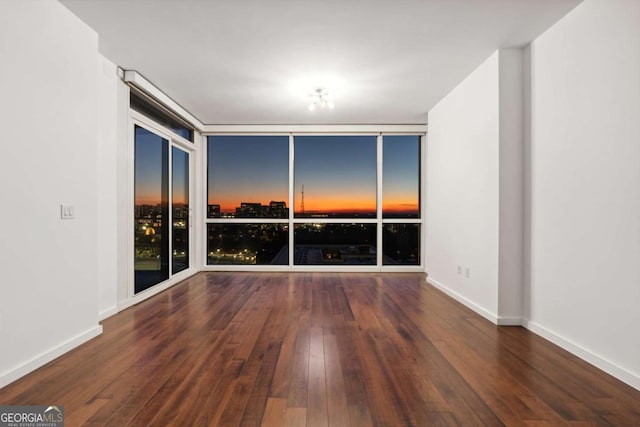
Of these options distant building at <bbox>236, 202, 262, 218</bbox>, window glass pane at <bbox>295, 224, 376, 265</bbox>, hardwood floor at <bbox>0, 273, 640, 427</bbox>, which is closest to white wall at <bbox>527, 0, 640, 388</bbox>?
hardwood floor at <bbox>0, 273, 640, 427</bbox>

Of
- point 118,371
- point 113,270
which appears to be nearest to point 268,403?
point 118,371

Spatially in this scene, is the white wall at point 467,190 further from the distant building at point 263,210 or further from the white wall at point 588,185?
the distant building at point 263,210

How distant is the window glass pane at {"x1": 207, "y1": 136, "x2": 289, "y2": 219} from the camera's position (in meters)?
6.20

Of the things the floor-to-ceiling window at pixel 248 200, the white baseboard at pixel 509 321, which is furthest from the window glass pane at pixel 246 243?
the white baseboard at pixel 509 321

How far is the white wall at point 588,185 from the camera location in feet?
6.88

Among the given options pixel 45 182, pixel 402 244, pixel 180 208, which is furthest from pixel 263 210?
pixel 45 182

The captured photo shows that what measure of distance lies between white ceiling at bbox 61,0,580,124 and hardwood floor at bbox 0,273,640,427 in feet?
8.83

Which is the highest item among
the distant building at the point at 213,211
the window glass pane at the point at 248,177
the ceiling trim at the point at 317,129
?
the ceiling trim at the point at 317,129

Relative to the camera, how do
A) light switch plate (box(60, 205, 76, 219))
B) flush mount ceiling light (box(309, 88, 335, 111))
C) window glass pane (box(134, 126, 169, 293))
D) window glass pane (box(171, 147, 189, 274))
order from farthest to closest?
window glass pane (box(171, 147, 189, 274)), flush mount ceiling light (box(309, 88, 335, 111)), window glass pane (box(134, 126, 169, 293)), light switch plate (box(60, 205, 76, 219))

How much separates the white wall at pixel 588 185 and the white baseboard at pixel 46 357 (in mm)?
3905

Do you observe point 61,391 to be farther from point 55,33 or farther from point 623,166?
point 623,166

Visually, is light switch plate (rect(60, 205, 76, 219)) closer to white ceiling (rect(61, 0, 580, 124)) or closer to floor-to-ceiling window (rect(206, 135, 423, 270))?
white ceiling (rect(61, 0, 580, 124))

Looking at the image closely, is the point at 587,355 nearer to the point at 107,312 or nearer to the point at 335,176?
the point at 107,312

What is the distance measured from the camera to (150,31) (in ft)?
9.42
